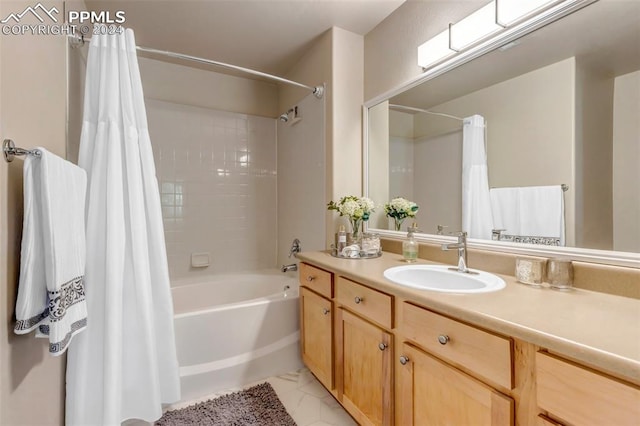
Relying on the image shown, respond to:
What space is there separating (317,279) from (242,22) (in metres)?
1.78

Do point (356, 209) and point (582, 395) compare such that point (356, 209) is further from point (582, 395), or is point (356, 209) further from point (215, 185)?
point (215, 185)

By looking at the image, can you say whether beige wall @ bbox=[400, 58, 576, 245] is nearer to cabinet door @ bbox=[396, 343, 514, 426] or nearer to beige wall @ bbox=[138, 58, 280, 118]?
cabinet door @ bbox=[396, 343, 514, 426]

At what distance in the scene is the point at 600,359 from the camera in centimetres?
56

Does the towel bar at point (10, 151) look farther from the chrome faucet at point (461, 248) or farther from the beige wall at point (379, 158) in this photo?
the beige wall at point (379, 158)

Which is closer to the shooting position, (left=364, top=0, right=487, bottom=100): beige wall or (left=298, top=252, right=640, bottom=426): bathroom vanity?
(left=298, top=252, right=640, bottom=426): bathroom vanity

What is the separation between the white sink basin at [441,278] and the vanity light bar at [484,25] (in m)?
1.05

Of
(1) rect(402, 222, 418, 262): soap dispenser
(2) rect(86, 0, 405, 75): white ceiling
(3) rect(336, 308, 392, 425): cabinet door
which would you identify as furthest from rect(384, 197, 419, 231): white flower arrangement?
(2) rect(86, 0, 405, 75): white ceiling

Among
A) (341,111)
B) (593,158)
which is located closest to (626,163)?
(593,158)

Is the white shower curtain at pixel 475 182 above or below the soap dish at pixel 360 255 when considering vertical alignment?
above

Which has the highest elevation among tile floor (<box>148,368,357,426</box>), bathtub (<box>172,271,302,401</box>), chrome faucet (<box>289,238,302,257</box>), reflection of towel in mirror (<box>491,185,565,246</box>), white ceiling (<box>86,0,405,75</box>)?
white ceiling (<box>86,0,405,75</box>)

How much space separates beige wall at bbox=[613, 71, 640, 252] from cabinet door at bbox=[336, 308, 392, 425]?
0.87 metres

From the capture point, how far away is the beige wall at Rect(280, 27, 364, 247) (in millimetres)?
2010

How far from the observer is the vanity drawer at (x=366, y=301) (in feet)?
3.76

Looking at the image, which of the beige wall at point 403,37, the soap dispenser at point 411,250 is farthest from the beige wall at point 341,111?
the soap dispenser at point 411,250
